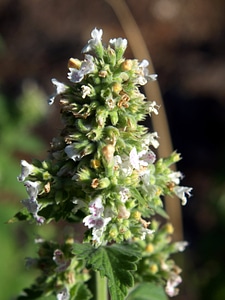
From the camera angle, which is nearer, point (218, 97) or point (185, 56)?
point (218, 97)

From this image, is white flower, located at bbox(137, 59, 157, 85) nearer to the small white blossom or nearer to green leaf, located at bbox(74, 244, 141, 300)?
the small white blossom

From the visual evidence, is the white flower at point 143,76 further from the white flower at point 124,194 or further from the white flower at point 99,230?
the white flower at point 99,230

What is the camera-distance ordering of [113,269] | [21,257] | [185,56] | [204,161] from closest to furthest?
[113,269] → [21,257] → [204,161] → [185,56]

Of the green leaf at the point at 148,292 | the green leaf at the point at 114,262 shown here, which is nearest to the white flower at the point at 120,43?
the green leaf at the point at 114,262

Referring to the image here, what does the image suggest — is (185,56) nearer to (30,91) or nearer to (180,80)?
(180,80)

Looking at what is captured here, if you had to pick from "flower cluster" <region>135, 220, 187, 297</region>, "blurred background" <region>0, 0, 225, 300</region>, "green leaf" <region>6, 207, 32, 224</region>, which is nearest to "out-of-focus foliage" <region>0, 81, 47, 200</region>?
"blurred background" <region>0, 0, 225, 300</region>

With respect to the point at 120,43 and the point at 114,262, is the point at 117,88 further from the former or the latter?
the point at 114,262

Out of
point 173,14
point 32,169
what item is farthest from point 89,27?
point 32,169
